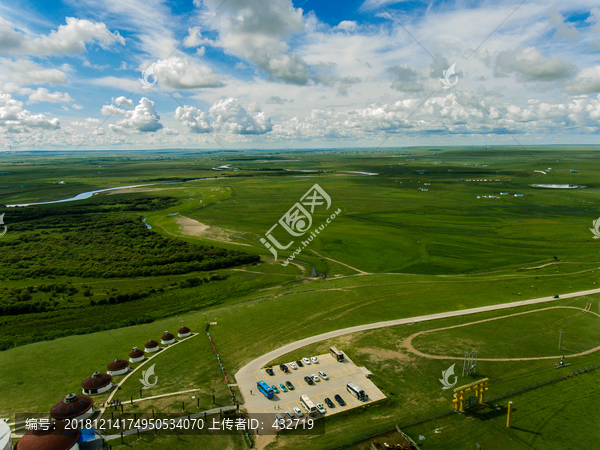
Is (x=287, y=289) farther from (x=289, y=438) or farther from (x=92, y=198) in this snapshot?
(x=92, y=198)

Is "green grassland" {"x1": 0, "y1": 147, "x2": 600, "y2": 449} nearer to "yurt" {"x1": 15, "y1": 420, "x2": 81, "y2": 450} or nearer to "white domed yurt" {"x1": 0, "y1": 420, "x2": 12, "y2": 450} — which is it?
"white domed yurt" {"x1": 0, "y1": 420, "x2": 12, "y2": 450}

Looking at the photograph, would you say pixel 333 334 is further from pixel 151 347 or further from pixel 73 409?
pixel 73 409

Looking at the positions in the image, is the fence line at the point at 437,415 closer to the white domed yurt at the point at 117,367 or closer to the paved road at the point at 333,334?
the paved road at the point at 333,334

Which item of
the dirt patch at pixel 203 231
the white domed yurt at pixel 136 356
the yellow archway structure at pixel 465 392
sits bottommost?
the white domed yurt at pixel 136 356

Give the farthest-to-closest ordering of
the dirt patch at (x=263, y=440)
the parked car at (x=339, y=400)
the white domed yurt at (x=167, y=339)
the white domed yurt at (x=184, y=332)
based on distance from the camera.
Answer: the white domed yurt at (x=184, y=332) → the white domed yurt at (x=167, y=339) → the parked car at (x=339, y=400) → the dirt patch at (x=263, y=440)

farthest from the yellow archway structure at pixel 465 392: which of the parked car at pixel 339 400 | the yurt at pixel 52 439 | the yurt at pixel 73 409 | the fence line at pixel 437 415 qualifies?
the yurt at pixel 73 409

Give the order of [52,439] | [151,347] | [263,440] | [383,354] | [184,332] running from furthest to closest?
[184,332] → [151,347] → [383,354] → [263,440] → [52,439]

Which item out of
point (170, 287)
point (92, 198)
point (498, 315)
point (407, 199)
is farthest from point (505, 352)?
point (92, 198)

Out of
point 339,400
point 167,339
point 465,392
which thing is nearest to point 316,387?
point 339,400
